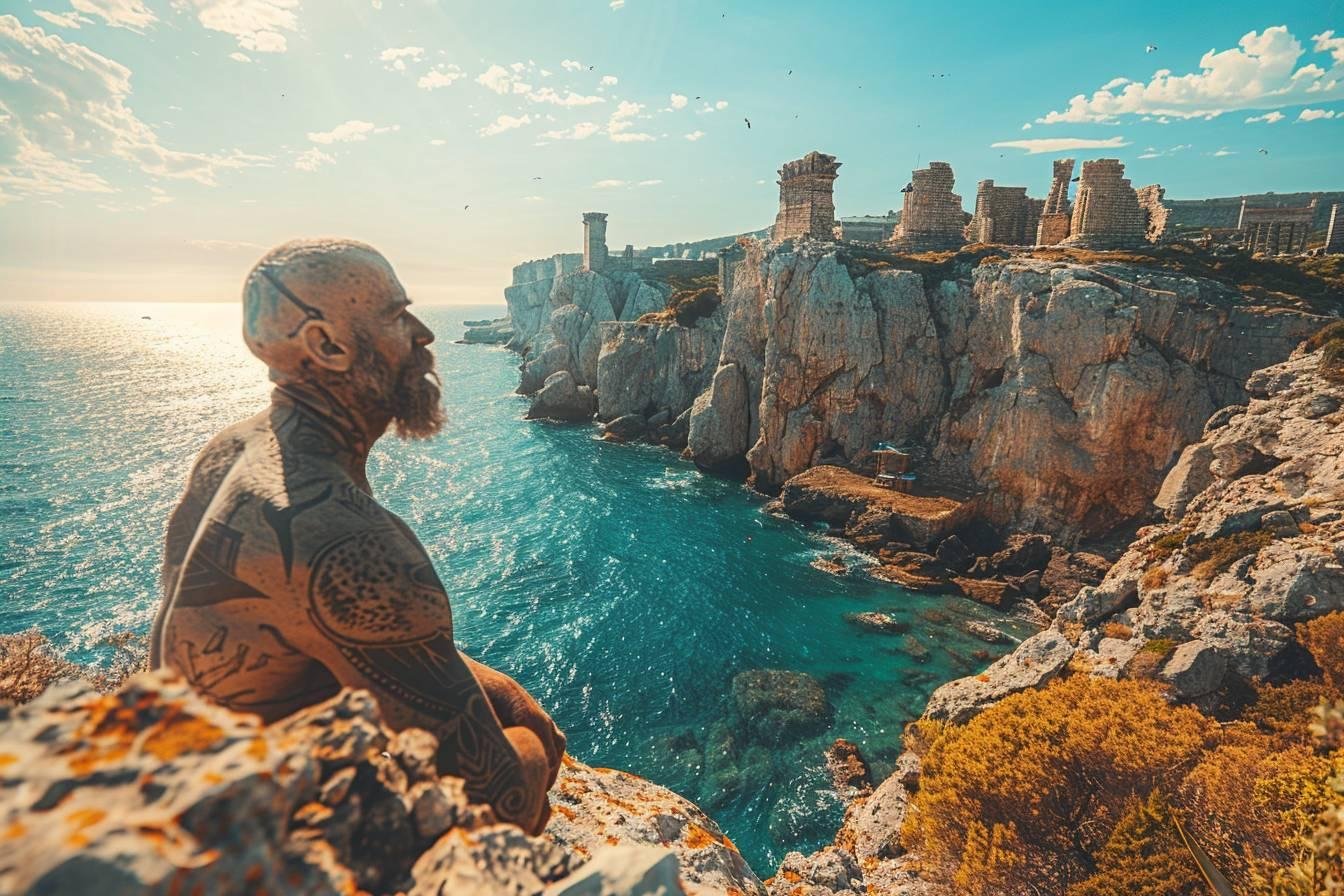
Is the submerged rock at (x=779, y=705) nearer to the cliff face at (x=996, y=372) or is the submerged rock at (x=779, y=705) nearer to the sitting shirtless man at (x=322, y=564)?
the sitting shirtless man at (x=322, y=564)

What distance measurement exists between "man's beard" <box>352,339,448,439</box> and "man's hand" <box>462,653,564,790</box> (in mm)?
1315

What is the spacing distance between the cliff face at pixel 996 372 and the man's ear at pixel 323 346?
4343 cm

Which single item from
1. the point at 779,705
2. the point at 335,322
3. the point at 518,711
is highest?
the point at 335,322

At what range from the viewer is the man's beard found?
3.14 meters

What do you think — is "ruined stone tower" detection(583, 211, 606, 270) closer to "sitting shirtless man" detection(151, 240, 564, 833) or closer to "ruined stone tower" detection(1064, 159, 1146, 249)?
"ruined stone tower" detection(1064, 159, 1146, 249)

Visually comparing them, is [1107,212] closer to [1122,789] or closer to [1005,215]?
[1005,215]

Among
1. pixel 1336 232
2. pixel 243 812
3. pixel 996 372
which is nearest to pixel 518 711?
pixel 243 812

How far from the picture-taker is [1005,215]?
5684 cm

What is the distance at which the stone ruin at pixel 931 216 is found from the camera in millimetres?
56250

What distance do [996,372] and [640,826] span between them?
149ft

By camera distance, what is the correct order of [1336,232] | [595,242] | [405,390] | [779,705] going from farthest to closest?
[595,242], [1336,232], [779,705], [405,390]

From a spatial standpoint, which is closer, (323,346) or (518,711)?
(323,346)

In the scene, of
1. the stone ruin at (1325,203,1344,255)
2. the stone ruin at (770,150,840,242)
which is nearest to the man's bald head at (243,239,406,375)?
the stone ruin at (770,150,840,242)

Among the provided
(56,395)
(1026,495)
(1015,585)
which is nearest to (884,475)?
(1026,495)
